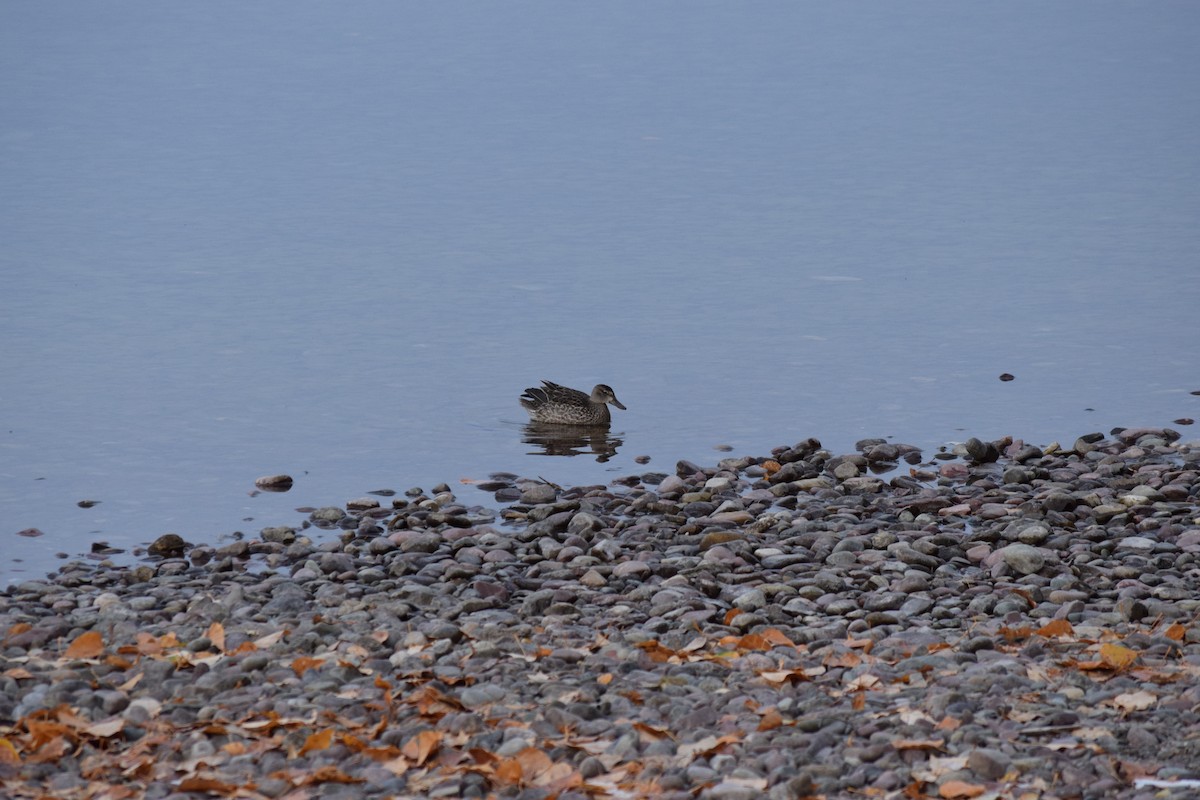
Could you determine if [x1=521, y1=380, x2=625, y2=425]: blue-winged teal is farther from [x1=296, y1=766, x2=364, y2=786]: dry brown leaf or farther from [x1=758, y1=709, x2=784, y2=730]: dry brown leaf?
[x1=296, y1=766, x2=364, y2=786]: dry brown leaf

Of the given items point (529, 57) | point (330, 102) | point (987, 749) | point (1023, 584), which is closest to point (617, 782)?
point (987, 749)

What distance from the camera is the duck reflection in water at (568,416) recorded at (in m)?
12.4

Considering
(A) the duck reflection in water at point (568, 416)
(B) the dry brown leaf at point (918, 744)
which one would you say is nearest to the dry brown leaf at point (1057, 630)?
(B) the dry brown leaf at point (918, 744)

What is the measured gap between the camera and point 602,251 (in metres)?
18.7

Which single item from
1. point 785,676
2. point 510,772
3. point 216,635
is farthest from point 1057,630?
point 216,635

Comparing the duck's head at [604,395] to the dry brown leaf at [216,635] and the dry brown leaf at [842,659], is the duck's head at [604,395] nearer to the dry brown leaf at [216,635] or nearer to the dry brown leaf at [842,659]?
the dry brown leaf at [216,635]

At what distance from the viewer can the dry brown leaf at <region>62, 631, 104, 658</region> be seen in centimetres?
717

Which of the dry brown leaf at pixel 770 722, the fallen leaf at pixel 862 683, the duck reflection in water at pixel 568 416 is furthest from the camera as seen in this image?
the duck reflection in water at pixel 568 416

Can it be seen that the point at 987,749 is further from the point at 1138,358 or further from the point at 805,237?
the point at 805,237

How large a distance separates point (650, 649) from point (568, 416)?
18.3 ft

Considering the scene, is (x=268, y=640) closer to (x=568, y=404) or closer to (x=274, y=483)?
(x=274, y=483)

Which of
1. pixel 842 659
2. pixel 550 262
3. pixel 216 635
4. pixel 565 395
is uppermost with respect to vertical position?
pixel 550 262

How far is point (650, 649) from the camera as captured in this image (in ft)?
23.4

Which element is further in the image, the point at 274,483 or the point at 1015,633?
the point at 274,483
